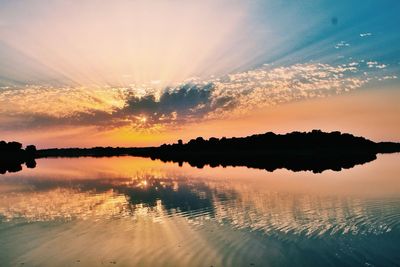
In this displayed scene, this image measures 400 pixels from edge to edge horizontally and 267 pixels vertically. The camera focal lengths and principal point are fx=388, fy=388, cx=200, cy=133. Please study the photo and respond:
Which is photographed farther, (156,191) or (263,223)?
(156,191)

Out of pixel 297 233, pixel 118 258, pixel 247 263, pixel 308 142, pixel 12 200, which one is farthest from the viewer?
pixel 308 142

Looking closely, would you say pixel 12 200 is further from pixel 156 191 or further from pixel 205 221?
pixel 205 221

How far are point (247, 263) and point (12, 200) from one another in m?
30.7

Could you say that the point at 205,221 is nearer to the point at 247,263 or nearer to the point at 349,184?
the point at 247,263

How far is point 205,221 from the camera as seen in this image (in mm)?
25812

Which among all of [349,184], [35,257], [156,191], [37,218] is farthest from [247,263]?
[349,184]

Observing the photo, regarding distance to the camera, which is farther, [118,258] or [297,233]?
[297,233]

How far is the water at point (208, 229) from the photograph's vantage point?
695 inches

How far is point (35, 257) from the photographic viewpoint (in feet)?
61.2

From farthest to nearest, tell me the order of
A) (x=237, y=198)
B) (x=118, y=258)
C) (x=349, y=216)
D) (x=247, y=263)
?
(x=237, y=198)
(x=349, y=216)
(x=118, y=258)
(x=247, y=263)

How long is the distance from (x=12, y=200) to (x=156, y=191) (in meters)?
15.0

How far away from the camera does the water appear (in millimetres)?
17641

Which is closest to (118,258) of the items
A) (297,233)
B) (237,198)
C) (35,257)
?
(35,257)

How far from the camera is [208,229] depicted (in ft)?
76.4
